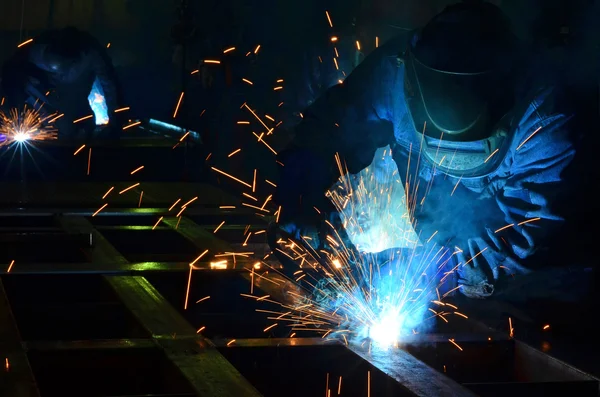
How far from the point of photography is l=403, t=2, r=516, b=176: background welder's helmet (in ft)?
11.3

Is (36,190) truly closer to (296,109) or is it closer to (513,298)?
(296,109)

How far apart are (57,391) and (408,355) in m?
1.07

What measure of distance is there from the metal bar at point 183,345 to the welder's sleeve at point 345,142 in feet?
2.60

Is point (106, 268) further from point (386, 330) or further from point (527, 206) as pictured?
point (527, 206)

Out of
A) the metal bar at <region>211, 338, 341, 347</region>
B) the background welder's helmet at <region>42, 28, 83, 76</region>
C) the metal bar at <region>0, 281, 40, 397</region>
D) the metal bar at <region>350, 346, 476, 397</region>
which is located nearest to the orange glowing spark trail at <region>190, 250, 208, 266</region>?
the metal bar at <region>0, 281, 40, 397</region>

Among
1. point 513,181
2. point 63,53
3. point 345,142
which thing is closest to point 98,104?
point 63,53

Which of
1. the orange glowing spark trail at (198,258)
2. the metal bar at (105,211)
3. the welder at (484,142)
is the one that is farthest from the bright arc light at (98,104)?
the welder at (484,142)

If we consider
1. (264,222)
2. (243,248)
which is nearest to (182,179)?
(264,222)

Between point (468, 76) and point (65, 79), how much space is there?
7686 mm

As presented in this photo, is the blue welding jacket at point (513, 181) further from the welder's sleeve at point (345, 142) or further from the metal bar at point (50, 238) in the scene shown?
the metal bar at point (50, 238)

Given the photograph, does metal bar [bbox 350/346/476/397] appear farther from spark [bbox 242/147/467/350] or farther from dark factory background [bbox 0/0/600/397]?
spark [bbox 242/147/467/350]

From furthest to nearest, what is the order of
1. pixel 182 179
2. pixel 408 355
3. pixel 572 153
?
pixel 182 179
pixel 572 153
pixel 408 355

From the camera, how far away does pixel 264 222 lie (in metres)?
6.35

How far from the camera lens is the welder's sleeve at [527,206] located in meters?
3.37
